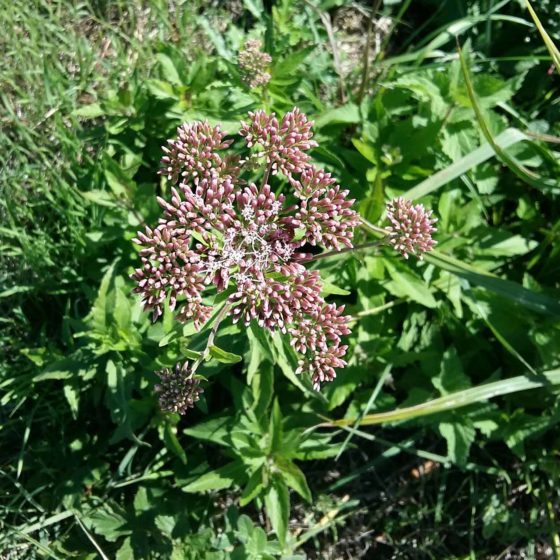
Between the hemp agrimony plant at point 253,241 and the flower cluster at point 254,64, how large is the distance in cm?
59

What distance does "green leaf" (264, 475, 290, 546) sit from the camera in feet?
11.6

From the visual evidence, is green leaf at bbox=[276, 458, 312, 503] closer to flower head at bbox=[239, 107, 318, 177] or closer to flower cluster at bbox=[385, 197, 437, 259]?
flower cluster at bbox=[385, 197, 437, 259]

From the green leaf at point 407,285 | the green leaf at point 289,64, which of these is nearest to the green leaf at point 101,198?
the green leaf at point 289,64

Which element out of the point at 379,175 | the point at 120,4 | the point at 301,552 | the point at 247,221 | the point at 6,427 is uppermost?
the point at 120,4

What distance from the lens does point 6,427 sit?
13.8ft

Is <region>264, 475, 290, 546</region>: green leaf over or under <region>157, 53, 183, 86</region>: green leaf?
under

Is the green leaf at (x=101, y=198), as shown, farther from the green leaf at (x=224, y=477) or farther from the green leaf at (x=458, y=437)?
the green leaf at (x=458, y=437)

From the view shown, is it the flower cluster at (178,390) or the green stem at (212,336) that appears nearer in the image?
the green stem at (212,336)

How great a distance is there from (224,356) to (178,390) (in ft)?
1.62

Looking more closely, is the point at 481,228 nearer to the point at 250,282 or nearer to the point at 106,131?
the point at 250,282

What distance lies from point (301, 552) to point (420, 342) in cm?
157

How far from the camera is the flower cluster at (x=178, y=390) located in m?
3.00

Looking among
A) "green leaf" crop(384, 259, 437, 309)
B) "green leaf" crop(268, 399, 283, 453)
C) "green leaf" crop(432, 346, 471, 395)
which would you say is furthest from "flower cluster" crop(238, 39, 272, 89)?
"green leaf" crop(432, 346, 471, 395)

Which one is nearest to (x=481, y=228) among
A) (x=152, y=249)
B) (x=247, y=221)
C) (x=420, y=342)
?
(x=420, y=342)
